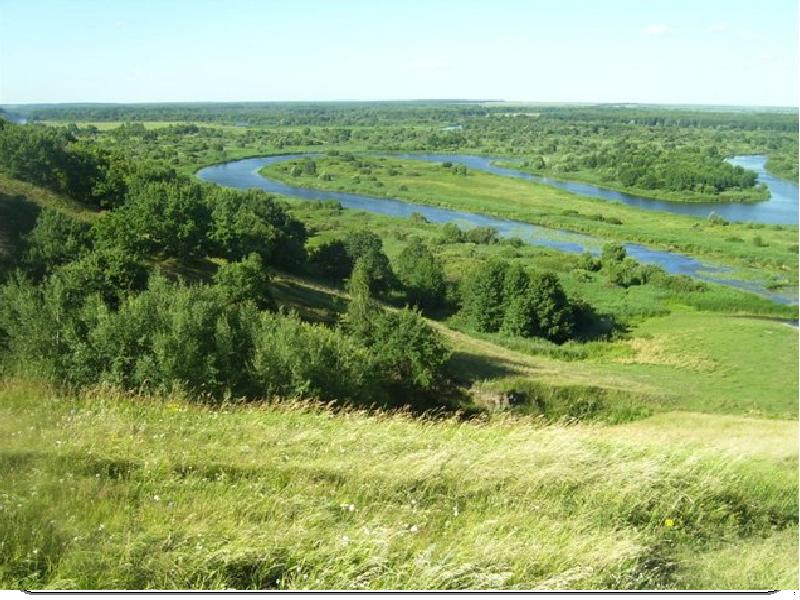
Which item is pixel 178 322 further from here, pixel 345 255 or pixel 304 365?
pixel 345 255

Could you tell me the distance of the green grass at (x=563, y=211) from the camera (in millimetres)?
38031

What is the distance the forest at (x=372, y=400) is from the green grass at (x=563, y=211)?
407 mm

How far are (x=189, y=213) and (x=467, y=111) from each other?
183 m

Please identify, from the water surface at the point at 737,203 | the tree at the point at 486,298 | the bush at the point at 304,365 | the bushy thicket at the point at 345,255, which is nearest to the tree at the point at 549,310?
the tree at the point at 486,298

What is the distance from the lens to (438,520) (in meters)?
3.64

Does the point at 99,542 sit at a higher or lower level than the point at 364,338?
higher

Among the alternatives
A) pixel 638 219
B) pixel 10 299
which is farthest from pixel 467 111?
pixel 10 299

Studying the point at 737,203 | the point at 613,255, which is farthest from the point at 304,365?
the point at 737,203

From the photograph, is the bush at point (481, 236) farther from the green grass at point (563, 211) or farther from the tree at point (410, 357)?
the tree at point (410, 357)

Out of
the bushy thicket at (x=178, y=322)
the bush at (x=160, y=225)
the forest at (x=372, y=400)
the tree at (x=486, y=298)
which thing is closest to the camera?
the forest at (x=372, y=400)

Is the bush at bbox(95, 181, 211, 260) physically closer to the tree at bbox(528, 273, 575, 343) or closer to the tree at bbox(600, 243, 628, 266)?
the tree at bbox(528, 273, 575, 343)

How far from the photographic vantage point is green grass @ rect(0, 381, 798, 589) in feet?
10.3

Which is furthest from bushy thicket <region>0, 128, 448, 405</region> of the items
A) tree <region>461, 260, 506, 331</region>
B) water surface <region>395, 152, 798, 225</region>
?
water surface <region>395, 152, 798, 225</region>

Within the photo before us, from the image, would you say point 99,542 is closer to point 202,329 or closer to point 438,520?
point 438,520
